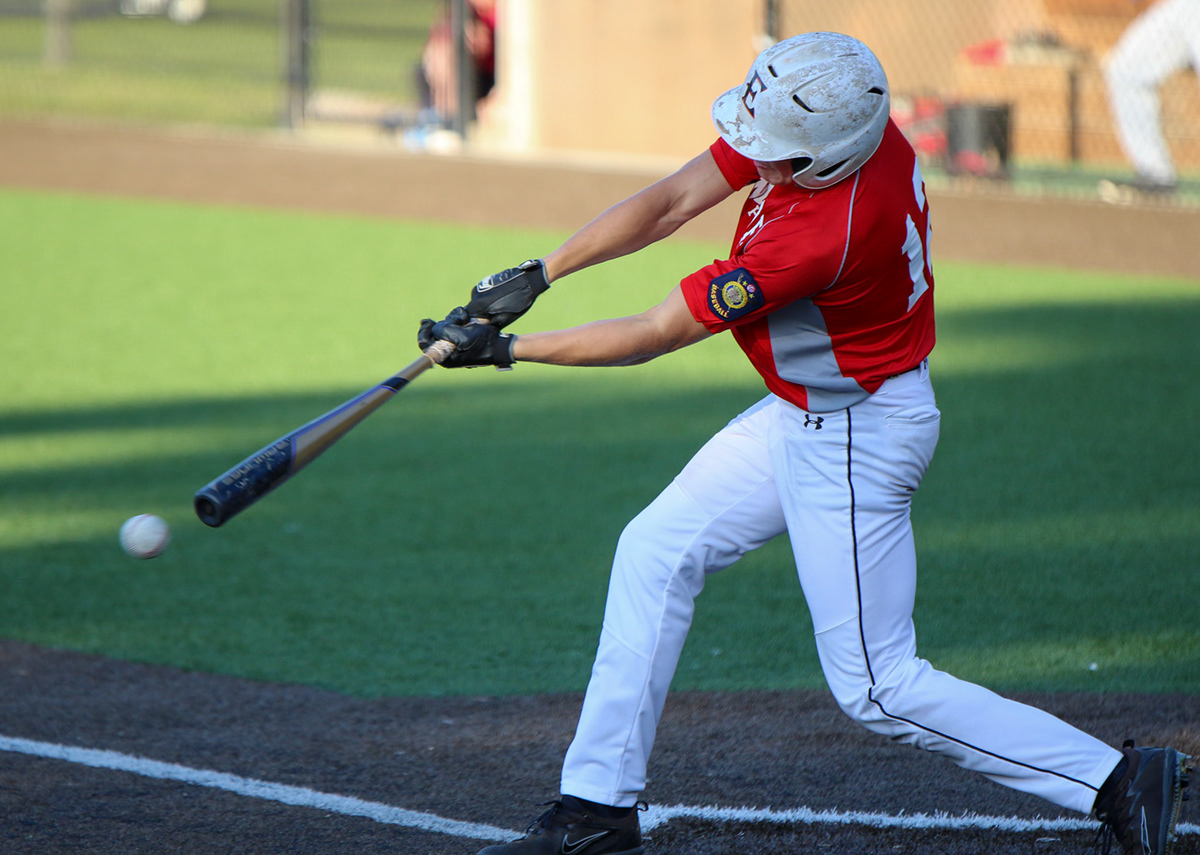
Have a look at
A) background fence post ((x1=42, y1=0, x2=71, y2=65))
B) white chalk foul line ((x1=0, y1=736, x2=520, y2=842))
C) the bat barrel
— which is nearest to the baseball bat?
the bat barrel

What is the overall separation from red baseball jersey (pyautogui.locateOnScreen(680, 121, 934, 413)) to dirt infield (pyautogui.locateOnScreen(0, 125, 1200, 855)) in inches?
44.0

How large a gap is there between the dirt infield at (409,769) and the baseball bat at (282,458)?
824 millimetres

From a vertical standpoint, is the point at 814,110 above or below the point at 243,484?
above

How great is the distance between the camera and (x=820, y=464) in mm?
2953

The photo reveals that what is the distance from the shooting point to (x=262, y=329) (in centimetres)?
897

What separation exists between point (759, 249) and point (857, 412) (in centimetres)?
46

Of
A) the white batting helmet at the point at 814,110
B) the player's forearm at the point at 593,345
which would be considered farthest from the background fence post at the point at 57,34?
the white batting helmet at the point at 814,110

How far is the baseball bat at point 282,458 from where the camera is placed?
9.98ft

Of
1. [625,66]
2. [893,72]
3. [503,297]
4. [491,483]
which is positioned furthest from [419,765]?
[893,72]

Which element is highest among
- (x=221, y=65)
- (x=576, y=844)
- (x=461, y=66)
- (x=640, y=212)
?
(x=221, y=65)

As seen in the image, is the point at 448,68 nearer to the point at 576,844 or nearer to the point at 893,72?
the point at 893,72

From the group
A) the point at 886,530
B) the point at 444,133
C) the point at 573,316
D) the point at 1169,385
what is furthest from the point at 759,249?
the point at 444,133

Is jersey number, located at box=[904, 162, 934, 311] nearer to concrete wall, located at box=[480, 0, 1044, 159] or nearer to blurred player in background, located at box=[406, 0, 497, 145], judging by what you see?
concrete wall, located at box=[480, 0, 1044, 159]

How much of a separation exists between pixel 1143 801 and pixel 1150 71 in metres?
9.01
